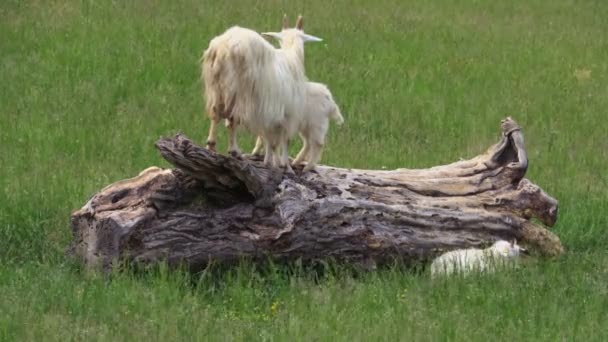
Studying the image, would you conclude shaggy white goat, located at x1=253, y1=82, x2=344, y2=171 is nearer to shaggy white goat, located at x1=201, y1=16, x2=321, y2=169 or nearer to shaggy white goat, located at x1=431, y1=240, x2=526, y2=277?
shaggy white goat, located at x1=201, y1=16, x2=321, y2=169

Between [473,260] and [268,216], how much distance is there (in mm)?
1683

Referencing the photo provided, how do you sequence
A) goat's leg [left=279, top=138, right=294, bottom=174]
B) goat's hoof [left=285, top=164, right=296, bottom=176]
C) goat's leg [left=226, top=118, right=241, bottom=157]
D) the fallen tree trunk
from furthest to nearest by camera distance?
1. goat's hoof [left=285, top=164, right=296, bottom=176]
2. goat's leg [left=279, top=138, right=294, bottom=174]
3. the fallen tree trunk
4. goat's leg [left=226, top=118, right=241, bottom=157]

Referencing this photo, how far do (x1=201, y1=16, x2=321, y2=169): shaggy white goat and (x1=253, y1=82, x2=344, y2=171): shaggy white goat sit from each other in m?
0.31

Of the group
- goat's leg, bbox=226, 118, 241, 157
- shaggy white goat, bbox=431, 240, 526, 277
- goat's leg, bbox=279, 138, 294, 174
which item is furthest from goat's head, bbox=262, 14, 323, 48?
shaggy white goat, bbox=431, 240, 526, 277

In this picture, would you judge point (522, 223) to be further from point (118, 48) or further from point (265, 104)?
point (118, 48)

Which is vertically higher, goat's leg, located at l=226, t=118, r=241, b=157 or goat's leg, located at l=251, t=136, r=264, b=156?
goat's leg, located at l=226, t=118, r=241, b=157

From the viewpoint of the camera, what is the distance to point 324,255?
948 cm

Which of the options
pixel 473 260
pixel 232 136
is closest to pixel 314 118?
pixel 232 136

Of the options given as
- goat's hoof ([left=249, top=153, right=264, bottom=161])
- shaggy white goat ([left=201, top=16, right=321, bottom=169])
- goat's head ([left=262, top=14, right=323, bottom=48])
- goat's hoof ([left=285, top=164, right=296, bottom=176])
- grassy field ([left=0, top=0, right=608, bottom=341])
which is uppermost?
goat's head ([left=262, top=14, right=323, bottom=48])

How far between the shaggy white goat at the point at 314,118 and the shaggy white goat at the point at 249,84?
12.2 inches

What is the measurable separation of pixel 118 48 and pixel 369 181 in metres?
8.53

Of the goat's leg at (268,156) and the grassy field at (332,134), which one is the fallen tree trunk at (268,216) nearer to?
the goat's leg at (268,156)

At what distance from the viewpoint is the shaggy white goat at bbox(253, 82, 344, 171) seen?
9.33 meters

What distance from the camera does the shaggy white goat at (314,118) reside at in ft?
30.6
